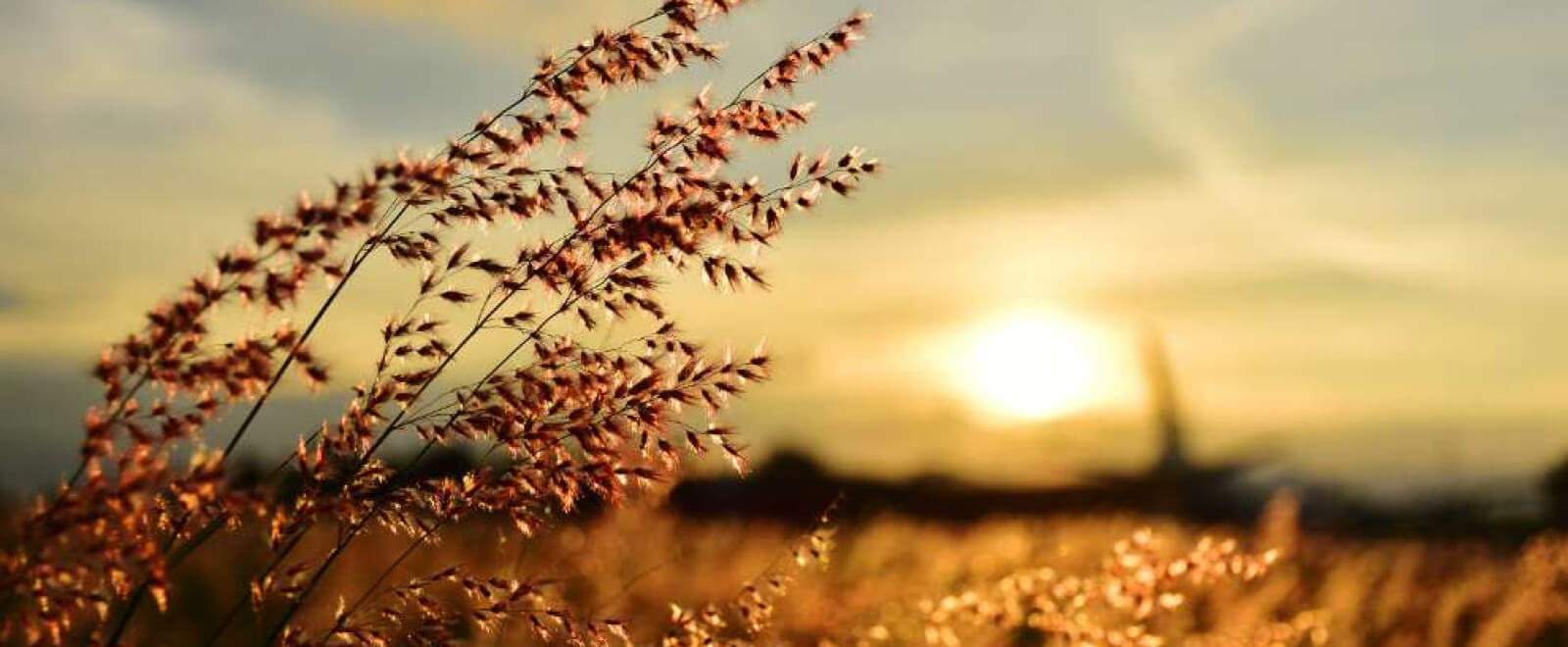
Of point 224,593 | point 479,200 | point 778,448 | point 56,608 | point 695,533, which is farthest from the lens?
point 778,448

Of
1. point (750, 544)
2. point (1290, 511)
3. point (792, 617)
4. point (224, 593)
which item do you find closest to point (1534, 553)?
point (1290, 511)

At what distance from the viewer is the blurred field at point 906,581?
27.2 ft

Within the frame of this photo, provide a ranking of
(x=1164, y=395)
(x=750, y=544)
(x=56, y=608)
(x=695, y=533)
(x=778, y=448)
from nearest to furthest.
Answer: (x=56, y=608) < (x=750, y=544) < (x=695, y=533) < (x=778, y=448) < (x=1164, y=395)

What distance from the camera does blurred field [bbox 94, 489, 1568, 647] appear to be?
8.29 m

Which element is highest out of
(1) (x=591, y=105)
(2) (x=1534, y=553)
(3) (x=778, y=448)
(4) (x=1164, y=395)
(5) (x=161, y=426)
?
(4) (x=1164, y=395)

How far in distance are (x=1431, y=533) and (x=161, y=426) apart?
23452 millimetres

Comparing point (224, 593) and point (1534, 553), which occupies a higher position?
point (1534, 553)

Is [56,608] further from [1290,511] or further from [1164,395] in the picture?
[1164,395]

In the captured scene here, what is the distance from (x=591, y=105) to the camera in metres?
4.32

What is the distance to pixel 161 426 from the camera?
11.7 feet

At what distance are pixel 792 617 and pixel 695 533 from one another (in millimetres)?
4153

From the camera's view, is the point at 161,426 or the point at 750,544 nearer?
Answer: the point at 161,426

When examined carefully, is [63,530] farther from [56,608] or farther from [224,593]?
[224,593]

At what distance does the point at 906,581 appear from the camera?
10.5 m
